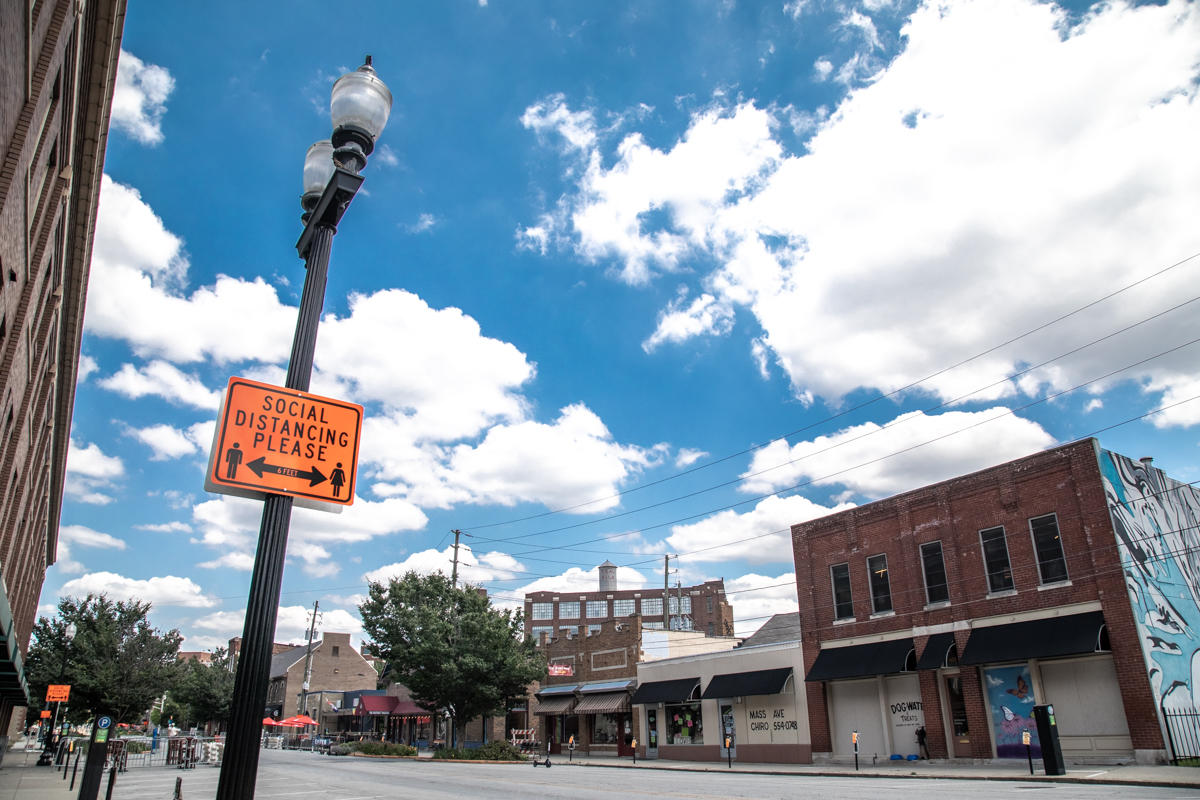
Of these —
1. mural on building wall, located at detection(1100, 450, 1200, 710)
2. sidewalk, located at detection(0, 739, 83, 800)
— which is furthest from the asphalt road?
mural on building wall, located at detection(1100, 450, 1200, 710)

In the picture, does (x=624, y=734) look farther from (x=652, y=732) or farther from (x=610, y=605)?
(x=610, y=605)

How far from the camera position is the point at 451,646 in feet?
141

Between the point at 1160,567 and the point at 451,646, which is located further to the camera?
the point at 451,646

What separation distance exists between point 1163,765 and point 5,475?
97.7 ft

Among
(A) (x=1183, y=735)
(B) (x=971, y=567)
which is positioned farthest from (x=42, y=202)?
(A) (x=1183, y=735)

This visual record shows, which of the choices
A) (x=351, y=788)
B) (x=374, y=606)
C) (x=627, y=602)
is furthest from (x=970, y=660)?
(x=627, y=602)

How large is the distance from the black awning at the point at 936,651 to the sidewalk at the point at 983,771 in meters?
3.19

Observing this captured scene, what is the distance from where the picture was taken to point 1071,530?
2488cm

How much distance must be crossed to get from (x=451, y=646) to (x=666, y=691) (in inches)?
491

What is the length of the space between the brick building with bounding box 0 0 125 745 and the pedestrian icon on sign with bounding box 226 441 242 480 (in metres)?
5.95

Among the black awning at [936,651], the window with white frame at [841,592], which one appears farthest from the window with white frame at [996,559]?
the window with white frame at [841,592]

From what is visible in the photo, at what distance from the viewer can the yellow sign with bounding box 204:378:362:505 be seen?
4.61 meters

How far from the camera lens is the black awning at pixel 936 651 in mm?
26766

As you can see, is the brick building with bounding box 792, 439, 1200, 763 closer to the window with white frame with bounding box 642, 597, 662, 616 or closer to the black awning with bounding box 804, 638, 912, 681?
the black awning with bounding box 804, 638, 912, 681
